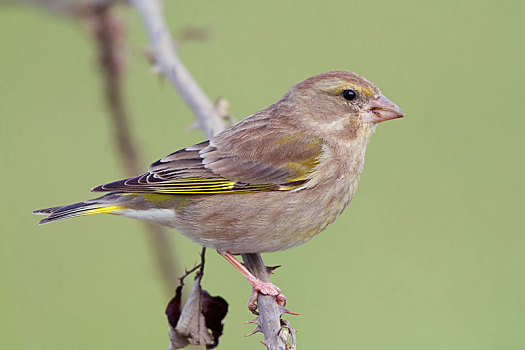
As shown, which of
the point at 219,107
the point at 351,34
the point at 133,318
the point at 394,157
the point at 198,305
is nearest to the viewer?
the point at 198,305

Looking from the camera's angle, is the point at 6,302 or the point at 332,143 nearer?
the point at 332,143

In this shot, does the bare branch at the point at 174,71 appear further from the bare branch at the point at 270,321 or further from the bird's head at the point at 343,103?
Result: the bare branch at the point at 270,321

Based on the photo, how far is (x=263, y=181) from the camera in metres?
5.01

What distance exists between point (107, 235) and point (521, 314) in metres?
4.40

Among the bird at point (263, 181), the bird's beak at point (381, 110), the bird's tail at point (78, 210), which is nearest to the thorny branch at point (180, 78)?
the bird at point (263, 181)

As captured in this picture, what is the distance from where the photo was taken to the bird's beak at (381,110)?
5089 millimetres

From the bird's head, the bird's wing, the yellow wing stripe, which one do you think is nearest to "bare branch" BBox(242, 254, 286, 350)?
the bird's wing

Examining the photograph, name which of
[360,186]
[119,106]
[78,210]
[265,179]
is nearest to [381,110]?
Answer: [265,179]

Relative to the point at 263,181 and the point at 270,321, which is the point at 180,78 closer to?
the point at 263,181

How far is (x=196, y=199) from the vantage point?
195 inches

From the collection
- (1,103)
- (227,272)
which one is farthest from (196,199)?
(1,103)

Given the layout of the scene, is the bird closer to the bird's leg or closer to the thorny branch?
the bird's leg

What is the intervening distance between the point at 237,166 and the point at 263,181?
200mm

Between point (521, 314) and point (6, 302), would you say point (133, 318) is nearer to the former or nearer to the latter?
point (6, 302)
